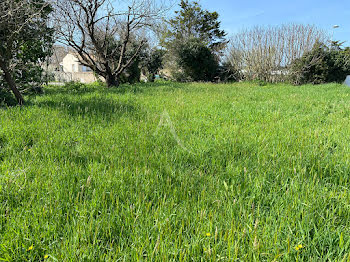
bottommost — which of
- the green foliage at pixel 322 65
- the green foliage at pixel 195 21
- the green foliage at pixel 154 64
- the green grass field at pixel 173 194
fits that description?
the green grass field at pixel 173 194

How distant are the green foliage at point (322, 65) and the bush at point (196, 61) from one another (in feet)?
22.5

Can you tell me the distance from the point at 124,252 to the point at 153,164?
48.0 inches

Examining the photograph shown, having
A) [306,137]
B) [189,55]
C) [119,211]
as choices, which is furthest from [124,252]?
[189,55]

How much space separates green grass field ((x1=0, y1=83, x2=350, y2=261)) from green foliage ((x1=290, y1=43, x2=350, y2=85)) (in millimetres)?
15421

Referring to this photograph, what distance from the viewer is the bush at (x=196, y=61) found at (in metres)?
19.0

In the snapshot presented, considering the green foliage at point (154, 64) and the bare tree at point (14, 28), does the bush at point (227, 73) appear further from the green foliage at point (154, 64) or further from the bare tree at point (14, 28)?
the bare tree at point (14, 28)

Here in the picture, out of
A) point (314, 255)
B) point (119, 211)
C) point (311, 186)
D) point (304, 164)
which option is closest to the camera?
point (314, 255)

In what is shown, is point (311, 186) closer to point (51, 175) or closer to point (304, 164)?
point (304, 164)

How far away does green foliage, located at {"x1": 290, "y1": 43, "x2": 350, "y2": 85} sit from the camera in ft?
53.7

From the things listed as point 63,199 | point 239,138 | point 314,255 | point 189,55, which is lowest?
point 314,255

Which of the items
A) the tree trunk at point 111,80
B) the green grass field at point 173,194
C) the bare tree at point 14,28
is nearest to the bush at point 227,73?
the tree trunk at point 111,80

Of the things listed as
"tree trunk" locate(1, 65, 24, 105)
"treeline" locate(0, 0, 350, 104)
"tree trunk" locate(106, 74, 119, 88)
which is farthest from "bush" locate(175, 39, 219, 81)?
"tree trunk" locate(1, 65, 24, 105)

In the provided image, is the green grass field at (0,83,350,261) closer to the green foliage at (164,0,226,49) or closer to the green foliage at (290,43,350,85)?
the green foliage at (290,43,350,85)

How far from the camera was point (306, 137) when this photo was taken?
338cm
